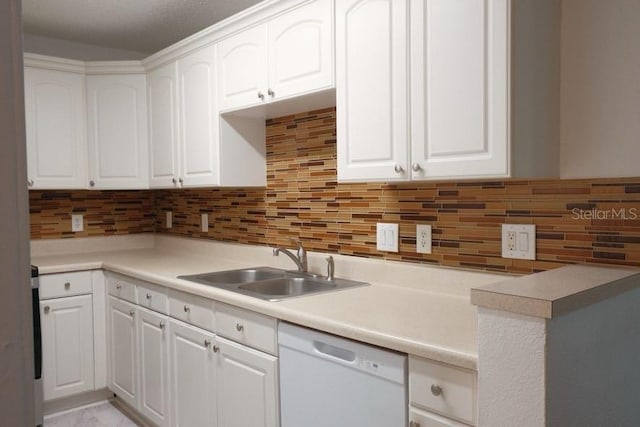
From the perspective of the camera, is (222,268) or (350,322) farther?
(222,268)

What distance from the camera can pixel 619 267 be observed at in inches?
62.7

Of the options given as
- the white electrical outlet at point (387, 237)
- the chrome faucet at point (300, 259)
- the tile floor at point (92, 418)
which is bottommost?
the tile floor at point (92, 418)

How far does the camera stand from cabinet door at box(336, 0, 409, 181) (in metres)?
1.81

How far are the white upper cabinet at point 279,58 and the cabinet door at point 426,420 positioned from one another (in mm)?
1292

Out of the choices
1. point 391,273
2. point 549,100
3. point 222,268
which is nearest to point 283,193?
point 222,268

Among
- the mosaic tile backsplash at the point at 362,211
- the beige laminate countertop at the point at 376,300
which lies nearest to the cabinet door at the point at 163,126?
the mosaic tile backsplash at the point at 362,211

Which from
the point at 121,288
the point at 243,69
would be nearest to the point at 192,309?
the point at 121,288

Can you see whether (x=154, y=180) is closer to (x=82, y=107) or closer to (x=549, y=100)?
(x=82, y=107)

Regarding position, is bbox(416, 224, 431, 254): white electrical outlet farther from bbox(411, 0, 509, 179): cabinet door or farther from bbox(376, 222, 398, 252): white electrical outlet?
bbox(411, 0, 509, 179): cabinet door

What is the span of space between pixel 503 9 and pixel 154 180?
2549mm

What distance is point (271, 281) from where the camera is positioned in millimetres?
2525

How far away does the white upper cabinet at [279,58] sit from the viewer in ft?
7.02

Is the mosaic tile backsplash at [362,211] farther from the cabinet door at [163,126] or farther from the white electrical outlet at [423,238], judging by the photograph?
the cabinet door at [163,126]

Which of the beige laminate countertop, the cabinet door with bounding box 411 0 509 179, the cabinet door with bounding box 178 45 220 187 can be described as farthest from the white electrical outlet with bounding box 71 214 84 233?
the cabinet door with bounding box 411 0 509 179
